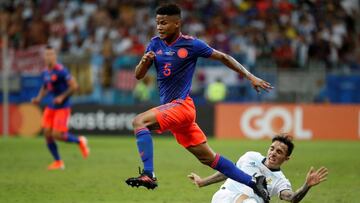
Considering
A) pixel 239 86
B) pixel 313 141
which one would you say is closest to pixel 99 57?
pixel 239 86

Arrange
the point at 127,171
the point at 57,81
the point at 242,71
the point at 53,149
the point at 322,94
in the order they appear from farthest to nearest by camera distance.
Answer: the point at 322,94, the point at 57,81, the point at 53,149, the point at 127,171, the point at 242,71

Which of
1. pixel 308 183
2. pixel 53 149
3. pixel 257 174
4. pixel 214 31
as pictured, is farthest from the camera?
pixel 214 31

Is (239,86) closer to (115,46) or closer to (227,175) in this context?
(115,46)

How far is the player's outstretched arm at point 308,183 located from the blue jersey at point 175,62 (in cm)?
173

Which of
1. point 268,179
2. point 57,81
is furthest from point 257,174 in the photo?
point 57,81

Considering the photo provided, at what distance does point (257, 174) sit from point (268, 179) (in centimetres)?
17

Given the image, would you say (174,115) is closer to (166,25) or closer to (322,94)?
(166,25)

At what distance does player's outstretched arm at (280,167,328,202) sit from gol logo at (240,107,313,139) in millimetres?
17898

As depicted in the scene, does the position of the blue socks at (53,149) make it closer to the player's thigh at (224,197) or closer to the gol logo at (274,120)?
the player's thigh at (224,197)

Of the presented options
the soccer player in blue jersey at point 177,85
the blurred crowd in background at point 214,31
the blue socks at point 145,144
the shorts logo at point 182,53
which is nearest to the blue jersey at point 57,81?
the soccer player in blue jersey at point 177,85

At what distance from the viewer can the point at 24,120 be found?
28.5m

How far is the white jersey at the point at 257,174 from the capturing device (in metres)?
9.45

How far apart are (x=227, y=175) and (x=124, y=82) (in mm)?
19004

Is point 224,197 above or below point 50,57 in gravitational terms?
below
